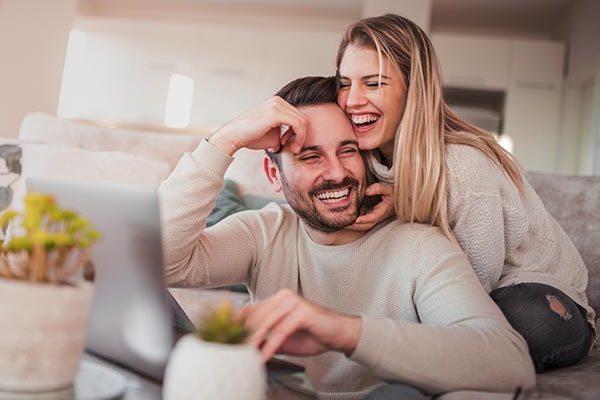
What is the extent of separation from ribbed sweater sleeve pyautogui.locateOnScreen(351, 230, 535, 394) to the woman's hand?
334 millimetres

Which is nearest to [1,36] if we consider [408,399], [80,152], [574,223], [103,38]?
[80,152]

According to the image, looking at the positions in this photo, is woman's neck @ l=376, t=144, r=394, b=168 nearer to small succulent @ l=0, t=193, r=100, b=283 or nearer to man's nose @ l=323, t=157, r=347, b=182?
man's nose @ l=323, t=157, r=347, b=182

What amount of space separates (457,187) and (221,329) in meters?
1.01

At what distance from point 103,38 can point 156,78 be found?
0.63m

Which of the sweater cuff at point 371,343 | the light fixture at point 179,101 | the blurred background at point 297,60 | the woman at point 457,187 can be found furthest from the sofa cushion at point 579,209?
the light fixture at point 179,101

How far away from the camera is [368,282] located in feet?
4.64

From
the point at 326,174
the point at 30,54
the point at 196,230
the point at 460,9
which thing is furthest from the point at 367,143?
the point at 460,9

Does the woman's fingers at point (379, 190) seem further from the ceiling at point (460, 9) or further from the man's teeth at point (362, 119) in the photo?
the ceiling at point (460, 9)

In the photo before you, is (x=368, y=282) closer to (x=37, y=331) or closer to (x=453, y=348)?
(x=453, y=348)

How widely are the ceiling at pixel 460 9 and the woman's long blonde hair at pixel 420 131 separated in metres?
5.00

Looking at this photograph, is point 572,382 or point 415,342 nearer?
point 415,342

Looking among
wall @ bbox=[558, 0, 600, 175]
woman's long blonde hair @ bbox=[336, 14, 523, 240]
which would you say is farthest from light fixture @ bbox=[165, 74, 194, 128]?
→ woman's long blonde hair @ bbox=[336, 14, 523, 240]

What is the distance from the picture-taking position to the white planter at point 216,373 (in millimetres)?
637

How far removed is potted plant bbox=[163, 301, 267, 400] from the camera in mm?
637
